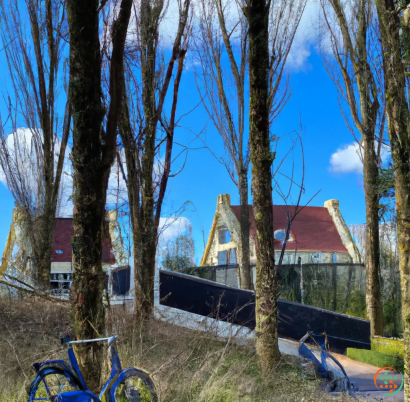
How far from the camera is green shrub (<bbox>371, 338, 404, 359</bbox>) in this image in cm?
862

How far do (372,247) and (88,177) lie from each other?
8.20 meters

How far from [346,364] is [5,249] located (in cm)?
1397

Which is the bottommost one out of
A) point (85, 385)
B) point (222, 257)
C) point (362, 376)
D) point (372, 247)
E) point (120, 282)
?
point (362, 376)

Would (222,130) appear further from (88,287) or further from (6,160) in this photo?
(88,287)

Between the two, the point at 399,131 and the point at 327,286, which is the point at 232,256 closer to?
the point at 327,286

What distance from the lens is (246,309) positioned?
29.4 feet

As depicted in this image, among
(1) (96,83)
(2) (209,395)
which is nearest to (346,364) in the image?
(2) (209,395)

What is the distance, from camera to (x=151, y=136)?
9.29 meters

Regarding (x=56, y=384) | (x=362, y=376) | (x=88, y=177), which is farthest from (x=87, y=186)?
(x=362, y=376)

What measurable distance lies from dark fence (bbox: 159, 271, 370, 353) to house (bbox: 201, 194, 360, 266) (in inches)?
407

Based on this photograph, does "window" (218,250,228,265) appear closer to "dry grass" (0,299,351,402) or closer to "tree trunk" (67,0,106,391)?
"dry grass" (0,299,351,402)

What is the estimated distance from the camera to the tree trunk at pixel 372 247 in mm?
10828

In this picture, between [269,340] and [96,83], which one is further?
[269,340]

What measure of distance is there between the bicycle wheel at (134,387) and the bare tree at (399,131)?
8.47ft
